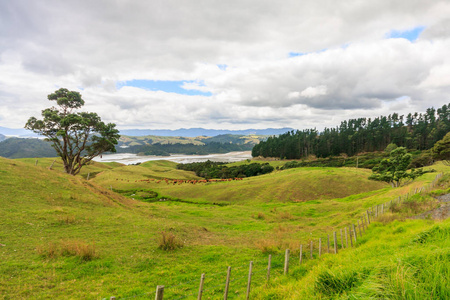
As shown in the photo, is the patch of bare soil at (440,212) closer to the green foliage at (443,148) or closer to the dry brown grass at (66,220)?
the dry brown grass at (66,220)

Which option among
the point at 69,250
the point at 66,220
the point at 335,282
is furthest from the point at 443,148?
the point at 66,220

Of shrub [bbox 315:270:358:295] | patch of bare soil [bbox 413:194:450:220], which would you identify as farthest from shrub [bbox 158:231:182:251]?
patch of bare soil [bbox 413:194:450:220]

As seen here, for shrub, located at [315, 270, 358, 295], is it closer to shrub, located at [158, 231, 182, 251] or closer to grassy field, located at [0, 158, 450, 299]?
grassy field, located at [0, 158, 450, 299]

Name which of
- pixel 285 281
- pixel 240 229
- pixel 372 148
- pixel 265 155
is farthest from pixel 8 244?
pixel 372 148

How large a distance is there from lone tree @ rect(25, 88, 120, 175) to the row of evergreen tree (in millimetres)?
141540

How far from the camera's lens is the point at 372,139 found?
159500 millimetres

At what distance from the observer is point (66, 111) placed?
43.2 meters

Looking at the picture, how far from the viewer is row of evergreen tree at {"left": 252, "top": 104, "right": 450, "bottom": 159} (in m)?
139

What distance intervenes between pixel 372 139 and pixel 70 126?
600 feet

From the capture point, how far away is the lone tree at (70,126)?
1578 inches

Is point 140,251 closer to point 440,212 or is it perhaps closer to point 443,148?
point 440,212

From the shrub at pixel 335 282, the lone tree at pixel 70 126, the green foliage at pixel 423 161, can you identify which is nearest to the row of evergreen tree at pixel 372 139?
the green foliage at pixel 423 161

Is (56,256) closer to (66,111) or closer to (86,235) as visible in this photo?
(86,235)

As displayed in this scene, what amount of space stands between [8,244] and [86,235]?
4.50 metres
